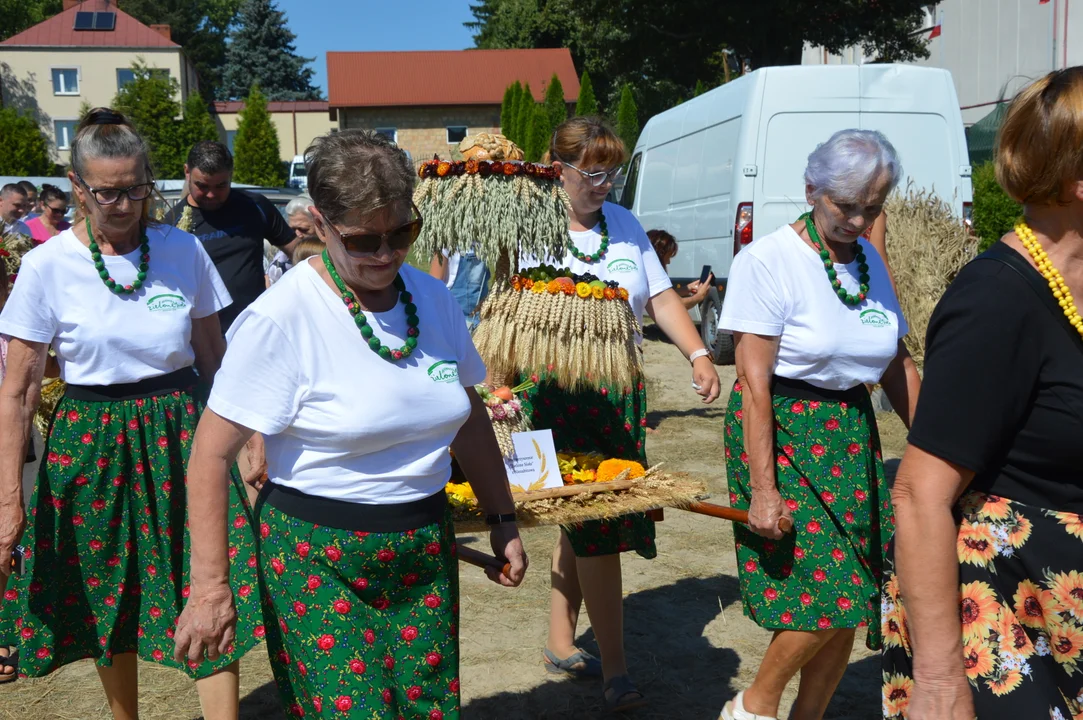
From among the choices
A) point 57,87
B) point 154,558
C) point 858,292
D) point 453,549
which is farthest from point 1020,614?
point 57,87

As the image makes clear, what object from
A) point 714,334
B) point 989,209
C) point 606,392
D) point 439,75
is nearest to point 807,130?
point 714,334

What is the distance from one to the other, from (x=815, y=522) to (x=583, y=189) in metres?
1.48

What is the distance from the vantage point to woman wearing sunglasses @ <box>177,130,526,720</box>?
7.53ft

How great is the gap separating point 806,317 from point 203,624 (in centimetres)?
185

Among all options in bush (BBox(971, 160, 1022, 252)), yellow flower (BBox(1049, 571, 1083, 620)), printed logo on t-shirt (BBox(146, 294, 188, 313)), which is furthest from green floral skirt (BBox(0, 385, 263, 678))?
bush (BBox(971, 160, 1022, 252))

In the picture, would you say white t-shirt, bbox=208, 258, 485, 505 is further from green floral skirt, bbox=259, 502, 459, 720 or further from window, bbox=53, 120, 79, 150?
window, bbox=53, 120, 79, 150

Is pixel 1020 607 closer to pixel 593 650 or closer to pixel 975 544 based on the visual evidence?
pixel 975 544

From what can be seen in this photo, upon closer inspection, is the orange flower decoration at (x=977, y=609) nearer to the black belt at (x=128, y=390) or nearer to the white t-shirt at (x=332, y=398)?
the white t-shirt at (x=332, y=398)

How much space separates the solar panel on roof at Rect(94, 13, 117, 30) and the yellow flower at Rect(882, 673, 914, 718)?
5878cm

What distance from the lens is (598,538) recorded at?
4012 mm

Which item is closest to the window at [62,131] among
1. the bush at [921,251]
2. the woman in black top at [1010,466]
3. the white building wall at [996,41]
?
the white building wall at [996,41]

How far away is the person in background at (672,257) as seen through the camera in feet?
31.0

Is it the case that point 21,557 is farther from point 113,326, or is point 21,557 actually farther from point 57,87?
point 57,87

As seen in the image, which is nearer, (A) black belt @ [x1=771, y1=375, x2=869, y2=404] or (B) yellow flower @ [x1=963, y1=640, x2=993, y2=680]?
(B) yellow flower @ [x1=963, y1=640, x2=993, y2=680]
